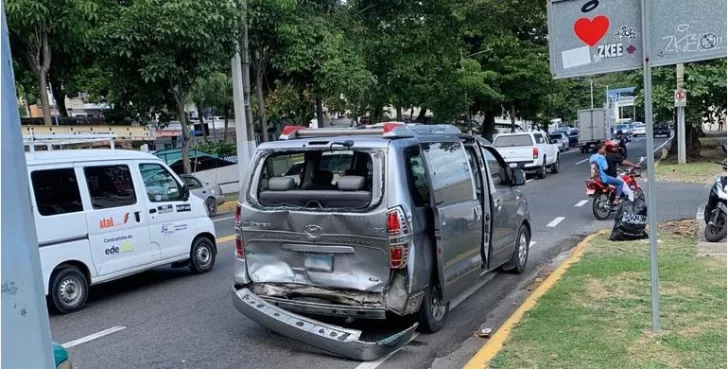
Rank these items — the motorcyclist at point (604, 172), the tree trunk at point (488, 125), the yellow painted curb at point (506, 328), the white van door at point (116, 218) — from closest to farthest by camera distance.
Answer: the yellow painted curb at point (506, 328)
the white van door at point (116, 218)
the motorcyclist at point (604, 172)
the tree trunk at point (488, 125)

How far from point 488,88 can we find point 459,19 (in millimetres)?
9279

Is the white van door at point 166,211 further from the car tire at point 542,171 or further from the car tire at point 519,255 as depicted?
the car tire at point 542,171

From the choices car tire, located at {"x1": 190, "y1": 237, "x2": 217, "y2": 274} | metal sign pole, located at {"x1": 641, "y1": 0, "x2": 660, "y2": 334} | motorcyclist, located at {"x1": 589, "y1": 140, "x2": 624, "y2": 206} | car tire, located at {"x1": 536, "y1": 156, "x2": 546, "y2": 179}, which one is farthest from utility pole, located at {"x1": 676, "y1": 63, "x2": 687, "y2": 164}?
metal sign pole, located at {"x1": 641, "y1": 0, "x2": 660, "y2": 334}

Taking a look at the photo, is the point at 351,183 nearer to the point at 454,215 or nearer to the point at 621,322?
the point at 454,215

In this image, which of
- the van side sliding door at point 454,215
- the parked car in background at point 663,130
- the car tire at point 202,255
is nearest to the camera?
the van side sliding door at point 454,215

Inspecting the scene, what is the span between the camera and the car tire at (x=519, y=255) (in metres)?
8.14

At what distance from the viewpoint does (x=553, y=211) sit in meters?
14.3

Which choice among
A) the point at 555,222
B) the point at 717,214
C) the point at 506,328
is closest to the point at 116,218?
the point at 506,328

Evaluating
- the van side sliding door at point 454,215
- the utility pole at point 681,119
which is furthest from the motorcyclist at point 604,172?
the utility pole at point 681,119

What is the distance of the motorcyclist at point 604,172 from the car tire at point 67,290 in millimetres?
9929

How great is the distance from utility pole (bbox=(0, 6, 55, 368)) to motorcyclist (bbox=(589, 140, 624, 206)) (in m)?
12.1

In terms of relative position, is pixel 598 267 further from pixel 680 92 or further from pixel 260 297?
pixel 680 92

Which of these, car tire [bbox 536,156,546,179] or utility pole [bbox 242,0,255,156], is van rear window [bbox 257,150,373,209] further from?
car tire [bbox 536,156,546,179]

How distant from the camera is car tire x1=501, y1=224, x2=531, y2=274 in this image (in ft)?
26.7
